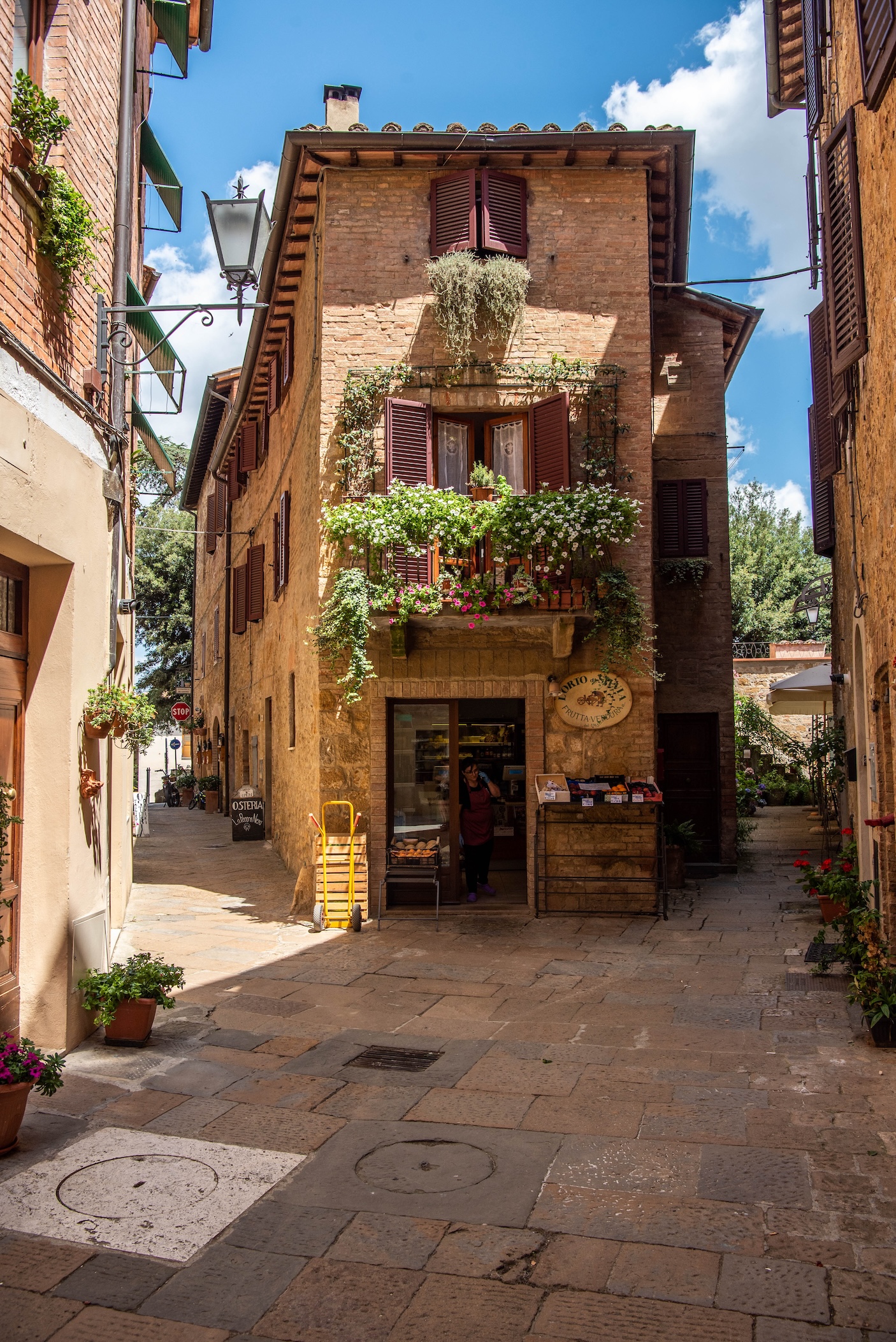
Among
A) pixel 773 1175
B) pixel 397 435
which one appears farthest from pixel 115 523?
pixel 773 1175

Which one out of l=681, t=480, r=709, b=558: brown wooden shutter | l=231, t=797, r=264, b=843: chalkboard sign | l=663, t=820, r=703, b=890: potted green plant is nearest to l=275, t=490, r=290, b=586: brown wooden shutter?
l=231, t=797, r=264, b=843: chalkboard sign

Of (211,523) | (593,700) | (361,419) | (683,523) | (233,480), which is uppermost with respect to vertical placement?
(233,480)

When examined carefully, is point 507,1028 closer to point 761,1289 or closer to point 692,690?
point 761,1289

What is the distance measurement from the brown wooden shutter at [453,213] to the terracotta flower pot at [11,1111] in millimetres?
9946

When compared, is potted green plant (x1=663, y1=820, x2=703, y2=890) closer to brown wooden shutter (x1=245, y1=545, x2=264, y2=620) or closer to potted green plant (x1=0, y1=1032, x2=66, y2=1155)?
brown wooden shutter (x1=245, y1=545, x2=264, y2=620)

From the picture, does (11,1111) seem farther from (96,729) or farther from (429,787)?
(429,787)

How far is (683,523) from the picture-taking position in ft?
50.4

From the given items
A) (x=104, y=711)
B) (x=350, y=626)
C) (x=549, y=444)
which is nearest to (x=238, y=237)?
(x=104, y=711)

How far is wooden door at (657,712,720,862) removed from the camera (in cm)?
1535

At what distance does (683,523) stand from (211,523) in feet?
46.3

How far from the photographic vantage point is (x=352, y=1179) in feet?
15.7

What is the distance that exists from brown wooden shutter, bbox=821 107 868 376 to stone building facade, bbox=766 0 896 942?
0.04ft

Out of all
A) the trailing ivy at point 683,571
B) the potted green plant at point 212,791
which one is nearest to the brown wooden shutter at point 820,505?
the trailing ivy at point 683,571

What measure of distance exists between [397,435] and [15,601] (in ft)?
19.7
